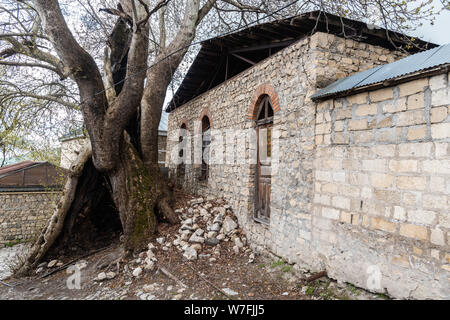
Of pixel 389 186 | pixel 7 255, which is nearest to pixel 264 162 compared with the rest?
pixel 389 186

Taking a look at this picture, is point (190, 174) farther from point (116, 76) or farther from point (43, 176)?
point (43, 176)

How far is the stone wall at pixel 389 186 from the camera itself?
2.45 metres

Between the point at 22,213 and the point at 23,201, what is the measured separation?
49 centimetres

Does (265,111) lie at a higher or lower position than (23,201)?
higher

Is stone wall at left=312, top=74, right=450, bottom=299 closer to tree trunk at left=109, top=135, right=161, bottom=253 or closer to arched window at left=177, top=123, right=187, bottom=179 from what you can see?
tree trunk at left=109, top=135, right=161, bottom=253

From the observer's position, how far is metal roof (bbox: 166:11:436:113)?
417cm

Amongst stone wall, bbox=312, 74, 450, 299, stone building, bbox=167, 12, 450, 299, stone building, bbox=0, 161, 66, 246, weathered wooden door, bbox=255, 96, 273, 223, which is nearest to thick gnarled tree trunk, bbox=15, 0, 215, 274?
stone building, bbox=167, 12, 450, 299

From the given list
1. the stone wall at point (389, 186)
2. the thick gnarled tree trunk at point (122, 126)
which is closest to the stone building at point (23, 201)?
the thick gnarled tree trunk at point (122, 126)

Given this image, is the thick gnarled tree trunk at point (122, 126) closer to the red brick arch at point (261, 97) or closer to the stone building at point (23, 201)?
the red brick arch at point (261, 97)

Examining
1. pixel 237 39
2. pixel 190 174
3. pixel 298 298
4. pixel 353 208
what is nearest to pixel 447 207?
pixel 353 208

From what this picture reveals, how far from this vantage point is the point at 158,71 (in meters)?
6.41

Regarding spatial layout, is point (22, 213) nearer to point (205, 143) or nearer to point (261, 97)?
point (205, 143)

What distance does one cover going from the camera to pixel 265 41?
549 centimetres

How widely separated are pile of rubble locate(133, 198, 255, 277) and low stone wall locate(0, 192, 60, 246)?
23.1 feet
